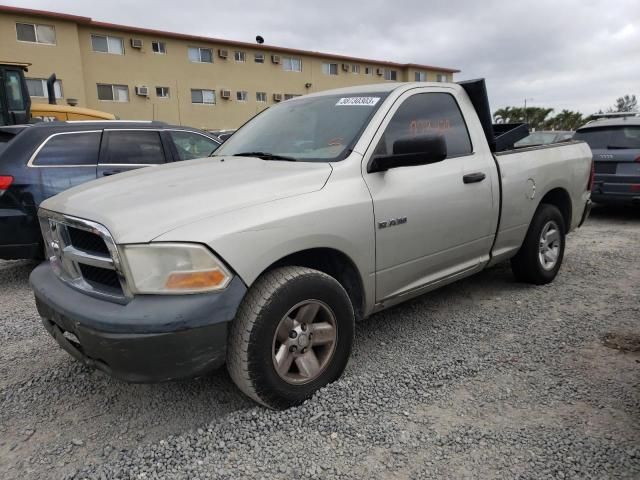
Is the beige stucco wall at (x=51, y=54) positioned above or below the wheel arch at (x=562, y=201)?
above

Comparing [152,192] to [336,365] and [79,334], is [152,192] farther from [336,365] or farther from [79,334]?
[336,365]

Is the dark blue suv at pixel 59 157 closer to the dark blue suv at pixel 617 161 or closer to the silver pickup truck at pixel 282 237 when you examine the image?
the silver pickup truck at pixel 282 237

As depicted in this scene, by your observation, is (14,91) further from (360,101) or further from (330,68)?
(330,68)

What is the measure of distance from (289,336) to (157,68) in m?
27.4

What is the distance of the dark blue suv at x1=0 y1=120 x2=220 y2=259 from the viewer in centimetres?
469

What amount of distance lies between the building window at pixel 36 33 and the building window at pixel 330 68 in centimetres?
1668

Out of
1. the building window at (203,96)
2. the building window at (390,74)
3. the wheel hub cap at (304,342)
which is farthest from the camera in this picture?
the building window at (390,74)

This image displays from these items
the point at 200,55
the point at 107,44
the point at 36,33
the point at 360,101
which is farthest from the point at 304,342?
the point at 200,55

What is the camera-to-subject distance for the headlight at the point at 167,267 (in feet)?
7.15

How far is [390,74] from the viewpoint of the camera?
3697 cm

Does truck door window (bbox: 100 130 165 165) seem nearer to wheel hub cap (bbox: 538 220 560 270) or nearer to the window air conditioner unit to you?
wheel hub cap (bbox: 538 220 560 270)

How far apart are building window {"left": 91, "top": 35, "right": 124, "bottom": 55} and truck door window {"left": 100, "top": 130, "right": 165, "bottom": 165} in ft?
73.9

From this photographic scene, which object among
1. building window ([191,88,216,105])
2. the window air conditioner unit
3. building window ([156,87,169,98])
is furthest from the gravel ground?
building window ([191,88,216,105])

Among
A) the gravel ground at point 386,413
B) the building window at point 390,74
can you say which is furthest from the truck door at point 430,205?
the building window at point 390,74
